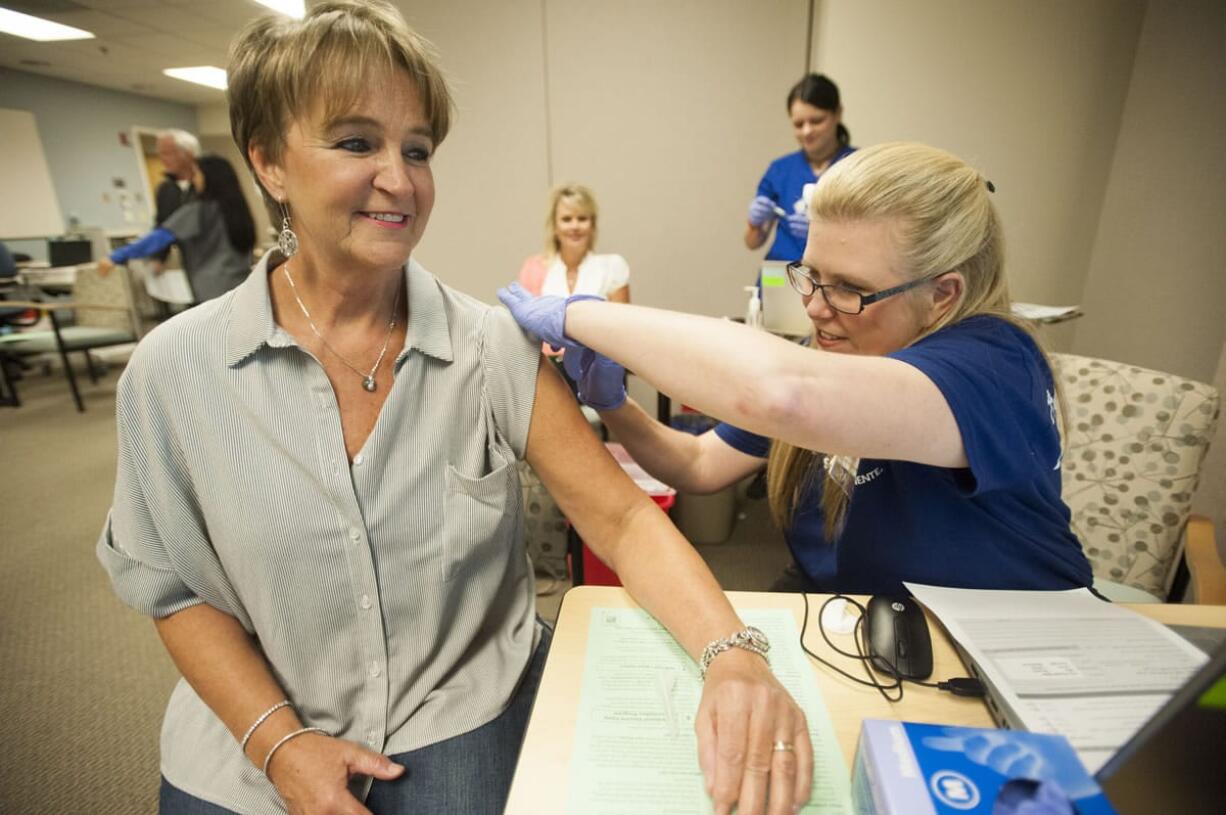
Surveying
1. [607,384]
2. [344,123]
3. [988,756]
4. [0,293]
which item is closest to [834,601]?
[988,756]

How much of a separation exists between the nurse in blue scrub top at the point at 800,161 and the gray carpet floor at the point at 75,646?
134cm

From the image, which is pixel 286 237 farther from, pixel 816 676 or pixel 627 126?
pixel 627 126

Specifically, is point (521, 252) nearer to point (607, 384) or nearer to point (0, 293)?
point (607, 384)

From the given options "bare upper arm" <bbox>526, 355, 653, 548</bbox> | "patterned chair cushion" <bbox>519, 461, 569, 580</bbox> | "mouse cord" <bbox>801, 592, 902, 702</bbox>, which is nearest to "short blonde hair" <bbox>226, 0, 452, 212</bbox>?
"bare upper arm" <bbox>526, 355, 653, 548</bbox>

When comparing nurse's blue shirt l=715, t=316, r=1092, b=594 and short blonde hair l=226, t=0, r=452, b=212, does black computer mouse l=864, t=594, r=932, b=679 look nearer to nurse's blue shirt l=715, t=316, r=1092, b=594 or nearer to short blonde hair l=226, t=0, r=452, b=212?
nurse's blue shirt l=715, t=316, r=1092, b=594

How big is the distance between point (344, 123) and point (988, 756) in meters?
1.03

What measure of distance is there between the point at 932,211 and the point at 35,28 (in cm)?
814

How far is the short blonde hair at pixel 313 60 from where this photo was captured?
806mm

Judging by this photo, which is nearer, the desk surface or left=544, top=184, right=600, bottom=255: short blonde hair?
the desk surface

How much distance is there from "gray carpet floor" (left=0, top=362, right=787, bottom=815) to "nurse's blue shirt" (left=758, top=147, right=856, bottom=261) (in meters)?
1.27

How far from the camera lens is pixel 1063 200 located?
262cm

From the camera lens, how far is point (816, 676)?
0.74m

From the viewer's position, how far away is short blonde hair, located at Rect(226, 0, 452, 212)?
81cm

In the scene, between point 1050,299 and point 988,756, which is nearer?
point 988,756
